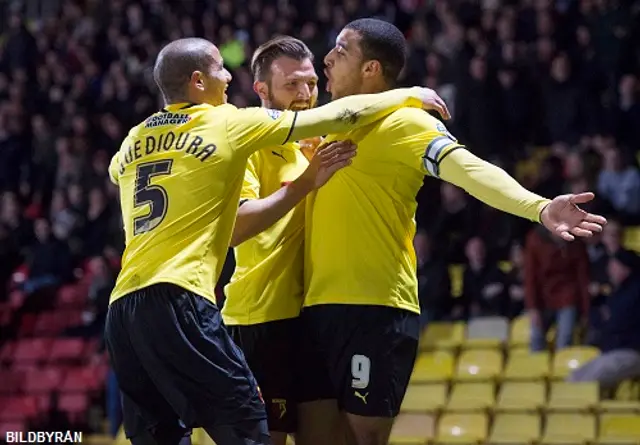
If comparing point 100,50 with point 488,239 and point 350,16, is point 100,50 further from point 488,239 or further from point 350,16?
point 488,239

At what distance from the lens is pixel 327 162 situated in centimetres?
511

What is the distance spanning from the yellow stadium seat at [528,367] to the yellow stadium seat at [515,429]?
0.50 m

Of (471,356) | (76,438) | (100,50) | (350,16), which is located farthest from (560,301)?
(100,50)

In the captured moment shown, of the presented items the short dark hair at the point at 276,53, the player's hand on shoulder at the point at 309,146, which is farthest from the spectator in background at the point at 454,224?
the short dark hair at the point at 276,53

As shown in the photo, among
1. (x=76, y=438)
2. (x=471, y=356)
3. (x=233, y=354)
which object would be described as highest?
(x=233, y=354)

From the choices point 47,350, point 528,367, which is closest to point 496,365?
point 528,367

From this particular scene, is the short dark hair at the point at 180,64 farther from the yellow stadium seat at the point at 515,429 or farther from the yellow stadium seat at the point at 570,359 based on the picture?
the yellow stadium seat at the point at 570,359

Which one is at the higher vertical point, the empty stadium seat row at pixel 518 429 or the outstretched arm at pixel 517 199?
the outstretched arm at pixel 517 199

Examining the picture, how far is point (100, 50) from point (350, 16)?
4.29 meters

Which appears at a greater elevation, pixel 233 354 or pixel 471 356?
pixel 233 354

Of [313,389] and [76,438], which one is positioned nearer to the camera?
[313,389]

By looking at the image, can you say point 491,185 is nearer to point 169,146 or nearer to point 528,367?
point 169,146

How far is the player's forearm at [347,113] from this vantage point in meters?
4.93

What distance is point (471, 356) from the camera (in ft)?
37.2
